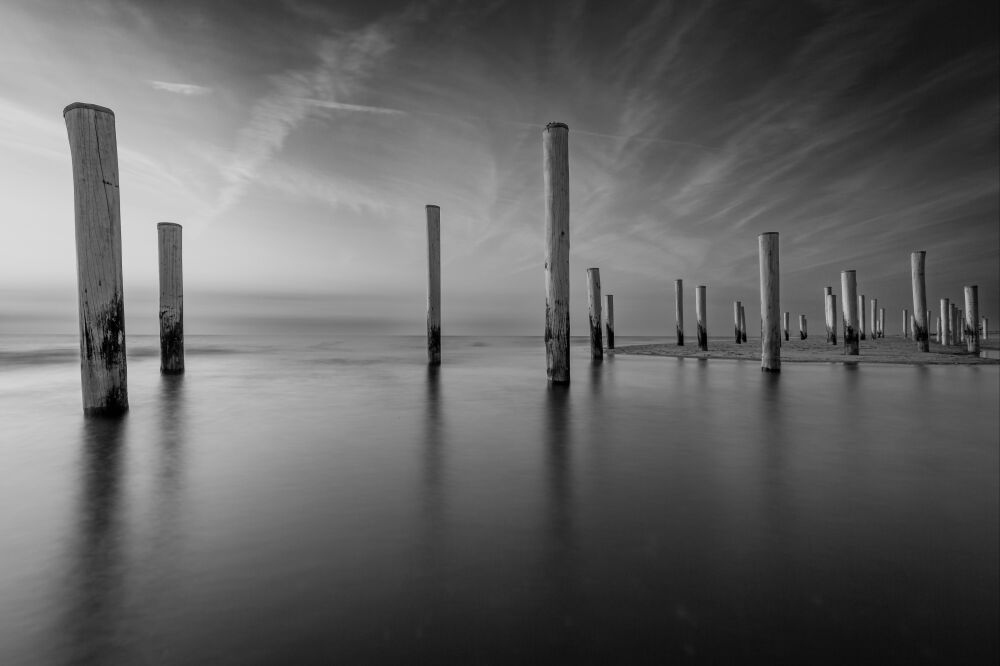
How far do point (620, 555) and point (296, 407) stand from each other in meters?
5.55

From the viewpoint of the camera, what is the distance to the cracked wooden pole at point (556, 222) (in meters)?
7.21

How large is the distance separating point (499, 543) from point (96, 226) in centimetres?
513

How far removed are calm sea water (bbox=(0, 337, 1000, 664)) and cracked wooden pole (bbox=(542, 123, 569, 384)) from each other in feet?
8.42

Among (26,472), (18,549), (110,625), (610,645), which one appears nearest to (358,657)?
(610,645)

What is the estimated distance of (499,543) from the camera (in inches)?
82.2

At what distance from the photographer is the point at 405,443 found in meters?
4.26

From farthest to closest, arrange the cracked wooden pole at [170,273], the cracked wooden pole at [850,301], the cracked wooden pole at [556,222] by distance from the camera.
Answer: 1. the cracked wooden pole at [850,301]
2. the cracked wooden pole at [170,273]
3. the cracked wooden pole at [556,222]

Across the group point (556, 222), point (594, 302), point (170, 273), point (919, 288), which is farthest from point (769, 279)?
point (170, 273)

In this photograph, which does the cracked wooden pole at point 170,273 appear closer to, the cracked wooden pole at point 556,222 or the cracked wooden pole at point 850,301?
the cracked wooden pole at point 556,222

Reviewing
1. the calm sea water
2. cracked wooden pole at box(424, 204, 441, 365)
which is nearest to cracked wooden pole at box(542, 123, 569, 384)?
the calm sea water

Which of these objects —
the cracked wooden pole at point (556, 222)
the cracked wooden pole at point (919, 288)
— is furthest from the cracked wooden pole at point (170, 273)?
the cracked wooden pole at point (919, 288)

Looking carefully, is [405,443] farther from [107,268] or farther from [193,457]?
[107,268]

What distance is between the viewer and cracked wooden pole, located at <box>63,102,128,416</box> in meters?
4.80

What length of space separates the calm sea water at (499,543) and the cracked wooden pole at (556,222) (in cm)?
257
